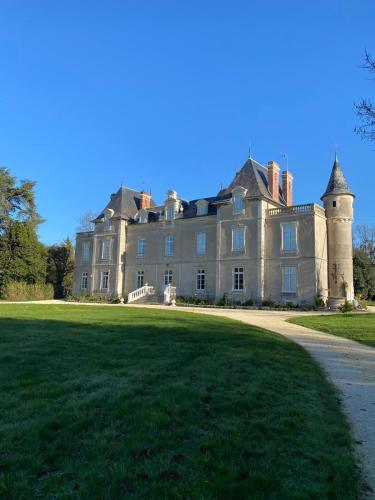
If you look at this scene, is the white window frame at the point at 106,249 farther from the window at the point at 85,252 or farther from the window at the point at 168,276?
the window at the point at 168,276

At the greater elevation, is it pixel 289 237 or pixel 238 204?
pixel 238 204

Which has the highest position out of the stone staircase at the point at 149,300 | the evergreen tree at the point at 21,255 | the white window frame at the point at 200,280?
the evergreen tree at the point at 21,255

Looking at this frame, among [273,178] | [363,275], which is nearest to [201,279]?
[273,178]

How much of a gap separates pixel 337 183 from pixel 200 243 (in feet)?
34.5

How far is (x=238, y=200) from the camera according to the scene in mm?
28766

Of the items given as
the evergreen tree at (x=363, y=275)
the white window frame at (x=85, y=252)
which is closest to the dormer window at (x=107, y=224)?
the white window frame at (x=85, y=252)

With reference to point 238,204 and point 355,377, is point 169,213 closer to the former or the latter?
point 238,204

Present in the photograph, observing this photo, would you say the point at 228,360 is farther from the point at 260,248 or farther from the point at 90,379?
the point at 260,248

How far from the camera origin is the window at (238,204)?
2861 cm

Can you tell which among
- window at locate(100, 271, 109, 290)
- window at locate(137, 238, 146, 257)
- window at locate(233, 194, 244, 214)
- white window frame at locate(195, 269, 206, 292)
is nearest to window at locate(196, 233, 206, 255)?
white window frame at locate(195, 269, 206, 292)

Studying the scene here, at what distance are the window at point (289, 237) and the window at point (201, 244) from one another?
6370mm

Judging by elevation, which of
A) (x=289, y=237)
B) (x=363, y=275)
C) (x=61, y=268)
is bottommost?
(x=363, y=275)

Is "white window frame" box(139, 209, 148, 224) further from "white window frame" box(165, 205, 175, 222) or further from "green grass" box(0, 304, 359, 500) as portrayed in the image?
"green grass" box(0, 304, 359, 500)

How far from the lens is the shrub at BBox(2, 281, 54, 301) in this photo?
34.9 meters
